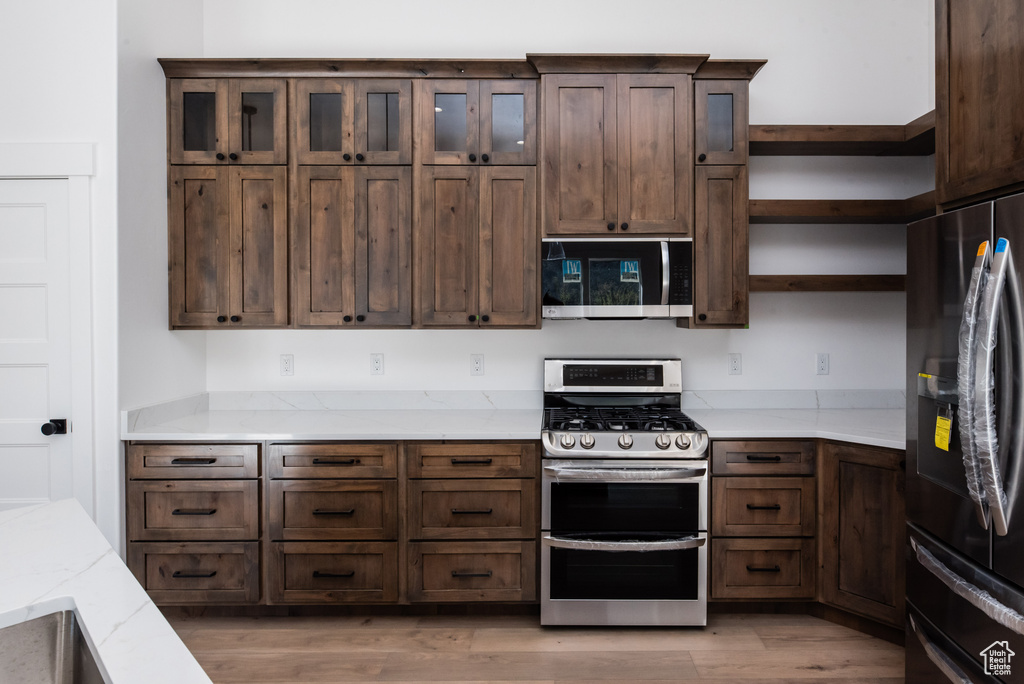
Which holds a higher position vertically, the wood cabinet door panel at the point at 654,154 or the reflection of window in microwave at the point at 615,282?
the wood cabinet door panel at the point at 654,154

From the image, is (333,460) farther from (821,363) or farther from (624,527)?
(821,363)

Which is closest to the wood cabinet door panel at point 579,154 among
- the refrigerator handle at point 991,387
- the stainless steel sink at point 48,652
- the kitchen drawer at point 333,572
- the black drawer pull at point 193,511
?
the refrigerator handle at point 991,387

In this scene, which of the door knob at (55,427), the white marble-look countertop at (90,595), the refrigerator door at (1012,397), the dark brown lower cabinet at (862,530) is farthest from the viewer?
the door knob at (55,427)

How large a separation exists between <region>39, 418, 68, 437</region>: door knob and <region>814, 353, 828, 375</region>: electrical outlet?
3.62 m

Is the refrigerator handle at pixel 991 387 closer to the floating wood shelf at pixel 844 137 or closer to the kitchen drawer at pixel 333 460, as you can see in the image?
the floating wood shelf at pixel 844 137

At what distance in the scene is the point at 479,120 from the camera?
110 inches

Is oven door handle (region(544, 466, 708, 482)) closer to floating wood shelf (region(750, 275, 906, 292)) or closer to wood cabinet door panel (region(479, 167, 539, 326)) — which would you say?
wood cabinet door panel (region(479, 167, 539, 326))

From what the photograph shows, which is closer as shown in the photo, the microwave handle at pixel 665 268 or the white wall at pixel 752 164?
the microwave handle at pixel 665 268

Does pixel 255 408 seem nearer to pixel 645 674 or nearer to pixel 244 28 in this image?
pixel 244 28

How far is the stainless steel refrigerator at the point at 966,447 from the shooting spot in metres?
1.50

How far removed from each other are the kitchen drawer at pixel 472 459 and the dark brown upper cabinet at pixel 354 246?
2.10ft

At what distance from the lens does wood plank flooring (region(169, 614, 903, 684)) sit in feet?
7.41

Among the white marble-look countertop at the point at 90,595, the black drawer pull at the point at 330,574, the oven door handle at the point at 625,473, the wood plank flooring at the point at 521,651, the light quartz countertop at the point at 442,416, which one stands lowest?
the wood plank flooring at the point at 521,651

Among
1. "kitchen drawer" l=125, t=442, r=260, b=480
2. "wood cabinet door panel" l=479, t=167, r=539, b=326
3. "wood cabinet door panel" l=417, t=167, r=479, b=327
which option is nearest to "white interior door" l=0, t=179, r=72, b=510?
"kitchen drawer" l=125, t=442, r=260, b=480
